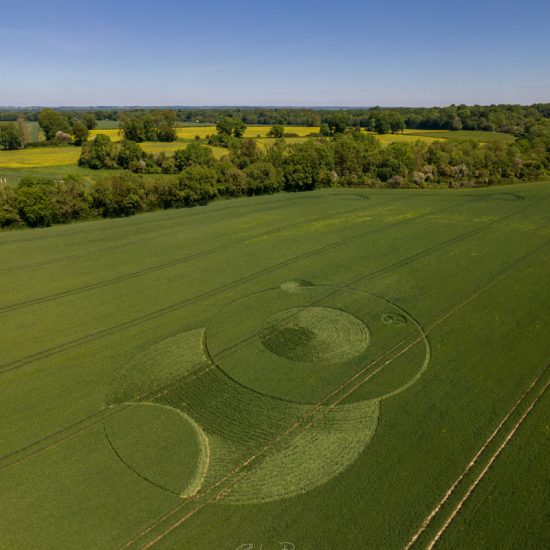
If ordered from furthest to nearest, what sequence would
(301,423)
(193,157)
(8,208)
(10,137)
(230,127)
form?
(230,127)
(10,137)
(193,157)
(8,208)
(301,423)

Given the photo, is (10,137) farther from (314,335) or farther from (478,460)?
(478,460)

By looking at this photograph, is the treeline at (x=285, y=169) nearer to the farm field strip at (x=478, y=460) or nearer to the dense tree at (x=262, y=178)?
the dense tree at (x=262, y=178)

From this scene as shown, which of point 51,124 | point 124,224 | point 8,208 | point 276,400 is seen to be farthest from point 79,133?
point 276,400

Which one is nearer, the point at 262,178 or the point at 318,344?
the point at 318,344

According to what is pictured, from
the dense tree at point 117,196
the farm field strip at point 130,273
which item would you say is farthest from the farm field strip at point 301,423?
the dense tree at point 117,196

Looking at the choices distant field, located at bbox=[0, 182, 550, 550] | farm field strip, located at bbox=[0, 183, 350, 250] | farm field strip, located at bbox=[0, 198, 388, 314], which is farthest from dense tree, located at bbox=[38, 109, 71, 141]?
distant field, located at bbox=[0, 182, 550, 550]

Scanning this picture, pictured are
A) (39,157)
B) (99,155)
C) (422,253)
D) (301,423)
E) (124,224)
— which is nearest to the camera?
(301,423)
